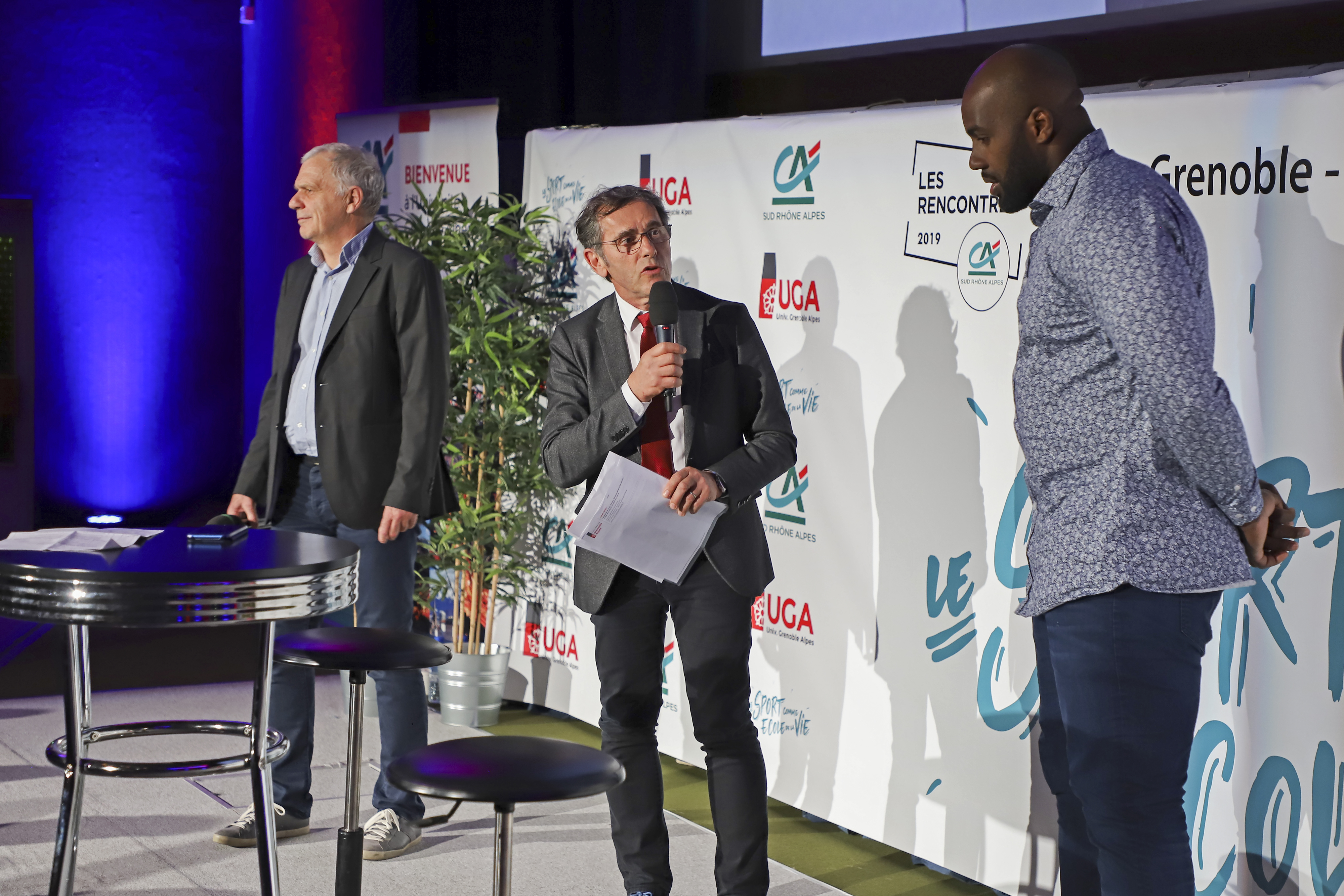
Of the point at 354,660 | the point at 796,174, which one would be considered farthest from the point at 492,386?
the point at 354,660

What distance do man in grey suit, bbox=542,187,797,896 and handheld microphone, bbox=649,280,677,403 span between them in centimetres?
17

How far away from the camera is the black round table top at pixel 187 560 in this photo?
2.05 m

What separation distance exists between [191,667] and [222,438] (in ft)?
6.61

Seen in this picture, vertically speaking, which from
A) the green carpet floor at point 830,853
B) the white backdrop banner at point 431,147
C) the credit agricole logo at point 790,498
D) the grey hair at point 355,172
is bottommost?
the green carpet floor at point 830,853

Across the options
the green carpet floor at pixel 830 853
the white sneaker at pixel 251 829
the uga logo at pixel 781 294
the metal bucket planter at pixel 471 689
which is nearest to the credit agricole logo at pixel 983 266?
the uga logo at pixel 781 294

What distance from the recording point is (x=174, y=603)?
6.73 ft

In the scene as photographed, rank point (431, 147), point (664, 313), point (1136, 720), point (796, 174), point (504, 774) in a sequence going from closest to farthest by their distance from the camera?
point (504, 774)
point (1136, 720)
point (664, 313)
point (796, 174)
point (431, 147)

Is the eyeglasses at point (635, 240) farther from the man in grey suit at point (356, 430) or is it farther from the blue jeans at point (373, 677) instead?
the blue jeans at point (373, 677)

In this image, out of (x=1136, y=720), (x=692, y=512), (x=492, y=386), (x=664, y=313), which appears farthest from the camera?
→ (x=492, y=386)

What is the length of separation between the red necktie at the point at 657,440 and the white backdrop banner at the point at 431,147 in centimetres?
242

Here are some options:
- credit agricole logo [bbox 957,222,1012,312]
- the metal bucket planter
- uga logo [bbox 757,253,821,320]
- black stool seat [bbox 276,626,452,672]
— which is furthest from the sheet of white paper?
the metal bucket planter

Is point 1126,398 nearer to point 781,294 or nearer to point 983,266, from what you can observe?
point 983,266

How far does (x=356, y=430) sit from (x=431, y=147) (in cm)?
226

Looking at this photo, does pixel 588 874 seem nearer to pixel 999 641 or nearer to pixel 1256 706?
pixel 999 641
